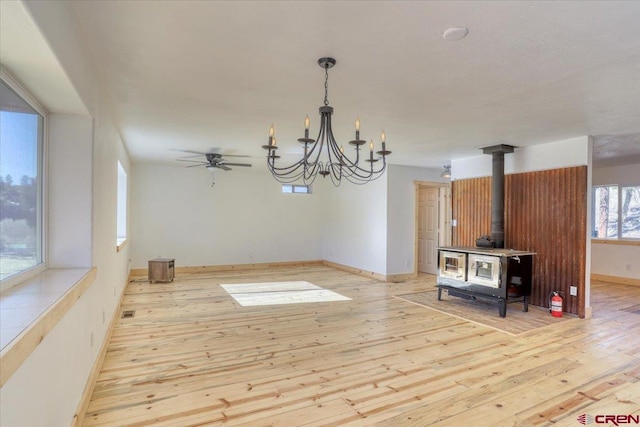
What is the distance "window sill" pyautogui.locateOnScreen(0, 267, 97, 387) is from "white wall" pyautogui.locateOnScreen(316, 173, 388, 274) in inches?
234

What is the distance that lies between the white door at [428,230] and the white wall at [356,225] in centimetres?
139

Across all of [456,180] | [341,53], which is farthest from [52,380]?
[456,180]

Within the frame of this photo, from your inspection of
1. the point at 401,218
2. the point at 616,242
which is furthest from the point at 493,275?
the point at 616,242

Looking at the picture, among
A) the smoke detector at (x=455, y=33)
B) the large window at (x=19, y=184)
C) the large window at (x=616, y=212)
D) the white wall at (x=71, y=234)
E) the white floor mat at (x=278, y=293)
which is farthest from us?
the large window at (x=616, y=212)

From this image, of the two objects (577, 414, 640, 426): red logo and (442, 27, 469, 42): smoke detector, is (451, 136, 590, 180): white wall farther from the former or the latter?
(442, 27, 469, 42): smoke detector

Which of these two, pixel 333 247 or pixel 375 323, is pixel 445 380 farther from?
pixel 333 247

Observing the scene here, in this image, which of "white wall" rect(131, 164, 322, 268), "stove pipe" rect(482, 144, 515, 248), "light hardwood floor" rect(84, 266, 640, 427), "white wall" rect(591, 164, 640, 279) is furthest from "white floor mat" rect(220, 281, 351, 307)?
"white wall" rect(591, 164, 640, 279)

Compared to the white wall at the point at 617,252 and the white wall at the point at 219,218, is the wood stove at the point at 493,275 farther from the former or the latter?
the white wall at the point at 219,218

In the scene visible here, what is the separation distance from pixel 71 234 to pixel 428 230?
7.36 m

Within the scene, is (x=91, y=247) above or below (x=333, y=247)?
above

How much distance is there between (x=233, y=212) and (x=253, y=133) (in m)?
4.15

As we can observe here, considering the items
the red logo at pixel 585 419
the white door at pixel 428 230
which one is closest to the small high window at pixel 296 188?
the white door at pixel 428 230

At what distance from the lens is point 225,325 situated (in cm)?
425

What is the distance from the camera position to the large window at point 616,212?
7184mm
